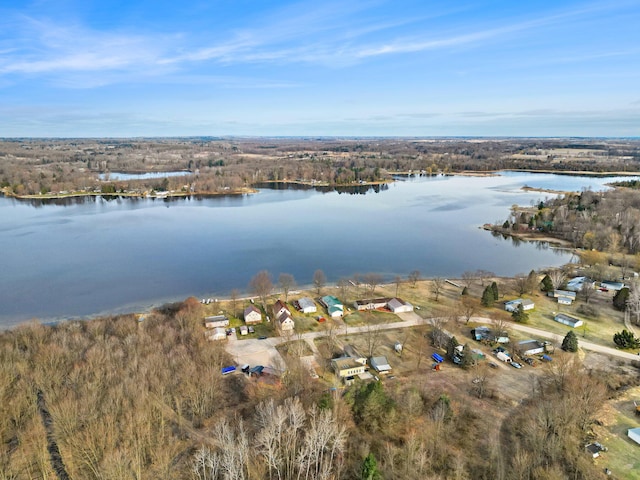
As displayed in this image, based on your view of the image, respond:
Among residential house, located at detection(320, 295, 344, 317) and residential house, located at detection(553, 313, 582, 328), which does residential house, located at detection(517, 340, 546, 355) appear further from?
residential house, located at detection(320, 295, 344, 317)

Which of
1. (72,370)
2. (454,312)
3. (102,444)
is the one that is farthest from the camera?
(454,312)

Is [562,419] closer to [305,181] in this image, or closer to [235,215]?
[235,215]

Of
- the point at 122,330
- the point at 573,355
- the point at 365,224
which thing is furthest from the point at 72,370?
the point at 365,224

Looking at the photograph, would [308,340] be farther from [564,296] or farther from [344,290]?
[564,296]

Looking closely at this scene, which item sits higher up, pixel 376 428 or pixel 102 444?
pixel 102 444

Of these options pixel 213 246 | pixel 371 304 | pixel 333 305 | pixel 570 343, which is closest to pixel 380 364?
pixel 333 305

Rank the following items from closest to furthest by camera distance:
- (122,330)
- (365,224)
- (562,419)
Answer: (562,419) < (122,330) < (365,224)
